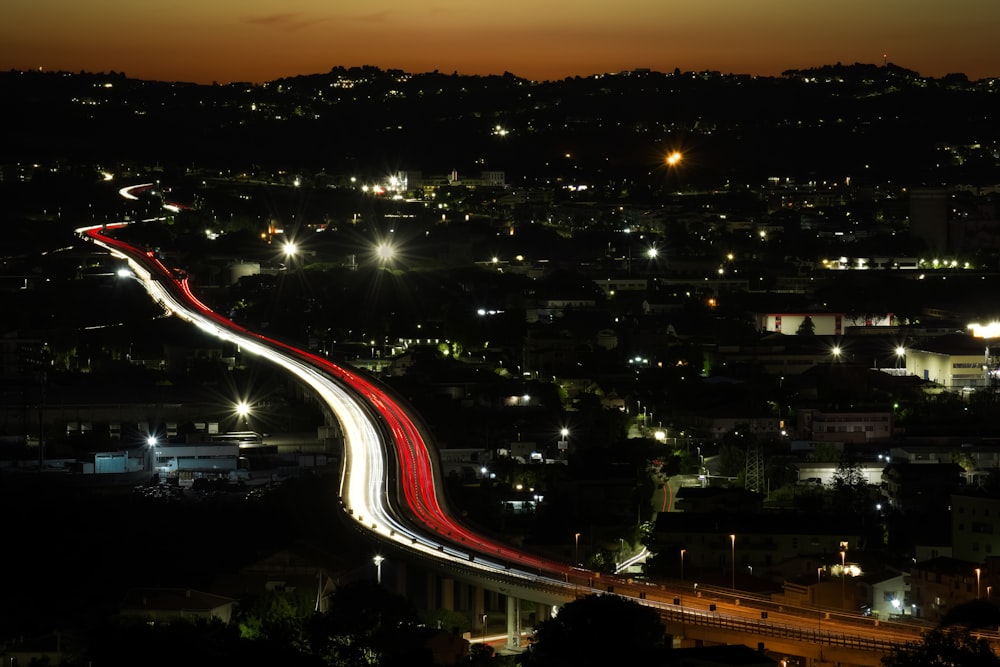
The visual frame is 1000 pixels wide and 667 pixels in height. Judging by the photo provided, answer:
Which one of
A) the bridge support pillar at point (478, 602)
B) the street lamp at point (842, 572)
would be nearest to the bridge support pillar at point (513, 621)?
the bridge support pillar at point (478, 602)

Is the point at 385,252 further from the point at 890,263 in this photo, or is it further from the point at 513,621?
the point at 513,621

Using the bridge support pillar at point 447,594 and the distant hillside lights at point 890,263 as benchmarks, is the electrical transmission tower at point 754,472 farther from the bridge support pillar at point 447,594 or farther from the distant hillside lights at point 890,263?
the distant hillside lights at point 890,263

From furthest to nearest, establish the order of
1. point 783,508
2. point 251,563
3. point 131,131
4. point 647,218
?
point 131,131, point 647,218, point 783,508, point 251,563

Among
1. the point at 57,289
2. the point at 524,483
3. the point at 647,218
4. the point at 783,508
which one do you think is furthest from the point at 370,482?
the point at 647,218

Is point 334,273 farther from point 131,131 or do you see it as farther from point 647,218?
point 131,131

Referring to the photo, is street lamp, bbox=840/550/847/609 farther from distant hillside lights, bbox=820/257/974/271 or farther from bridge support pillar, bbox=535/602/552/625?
distant hillside lights, bbox=820/257/974/271

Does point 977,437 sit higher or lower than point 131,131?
lower
